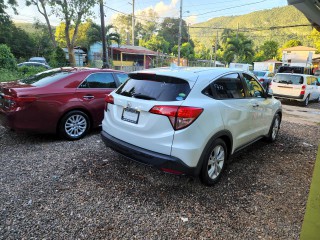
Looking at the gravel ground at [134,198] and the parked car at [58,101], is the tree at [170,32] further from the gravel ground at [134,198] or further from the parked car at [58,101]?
the gravel ground at [134,198]

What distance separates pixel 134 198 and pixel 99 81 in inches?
123

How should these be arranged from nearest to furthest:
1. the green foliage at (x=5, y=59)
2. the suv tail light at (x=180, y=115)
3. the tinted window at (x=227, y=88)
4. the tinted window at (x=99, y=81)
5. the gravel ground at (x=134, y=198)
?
the gravel ground at (x=134, y=198) < the suv tail light at (x=180, y=115) < the tinted window at (x=227, y=88) < the tinted window at (x=99, y=81) < the green foliage at (x=5, y=59)

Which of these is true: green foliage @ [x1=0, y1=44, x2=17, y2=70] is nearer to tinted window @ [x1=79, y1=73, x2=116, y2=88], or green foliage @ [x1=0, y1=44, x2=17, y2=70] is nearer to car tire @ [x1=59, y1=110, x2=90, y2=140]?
tinted window @ [x1=79, y1=73, x2=116, y2=88]

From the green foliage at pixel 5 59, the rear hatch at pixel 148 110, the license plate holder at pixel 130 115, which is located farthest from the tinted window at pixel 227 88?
the green foliage at pixel 5 59

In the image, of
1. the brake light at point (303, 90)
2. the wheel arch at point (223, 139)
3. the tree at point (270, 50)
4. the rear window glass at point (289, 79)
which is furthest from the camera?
the tree at point (270, 50)

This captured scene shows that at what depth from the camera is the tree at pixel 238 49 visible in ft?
148

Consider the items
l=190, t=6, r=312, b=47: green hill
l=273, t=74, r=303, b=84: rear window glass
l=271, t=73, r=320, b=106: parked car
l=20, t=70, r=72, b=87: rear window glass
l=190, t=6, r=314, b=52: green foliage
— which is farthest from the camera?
l=190, t=6, r=314, b=52: green foliage

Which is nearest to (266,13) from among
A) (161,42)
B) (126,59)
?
(161,42)

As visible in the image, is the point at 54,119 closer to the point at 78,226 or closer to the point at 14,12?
the point at 78,226

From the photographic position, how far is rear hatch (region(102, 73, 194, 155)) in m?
2.99

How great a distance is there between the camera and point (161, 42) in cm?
5675

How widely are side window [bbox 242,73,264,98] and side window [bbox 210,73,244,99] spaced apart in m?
0.30

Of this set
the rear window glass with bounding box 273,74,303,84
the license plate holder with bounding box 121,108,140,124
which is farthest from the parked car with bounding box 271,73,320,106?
the license plate holder with bounding box 121,108,140,124

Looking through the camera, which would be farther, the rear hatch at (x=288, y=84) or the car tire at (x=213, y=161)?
the rear hatch at (x=288, y=84)
